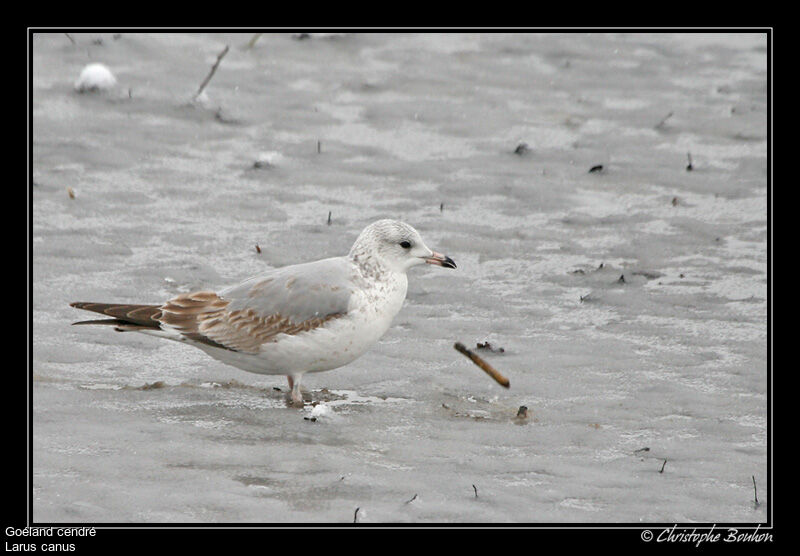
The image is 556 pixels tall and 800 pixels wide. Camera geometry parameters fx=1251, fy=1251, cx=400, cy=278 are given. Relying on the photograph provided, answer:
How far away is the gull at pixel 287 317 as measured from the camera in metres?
6.99

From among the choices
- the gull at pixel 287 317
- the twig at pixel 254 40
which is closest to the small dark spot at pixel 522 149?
the twig at pixel 254 40

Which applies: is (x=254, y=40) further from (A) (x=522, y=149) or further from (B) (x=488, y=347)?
(B) (x=488, y=347)

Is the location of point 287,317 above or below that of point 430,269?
below

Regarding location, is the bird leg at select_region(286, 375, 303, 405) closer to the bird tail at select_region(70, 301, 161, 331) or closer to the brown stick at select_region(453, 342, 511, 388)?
the bird tail at select_region(70, 301, 161, 331)

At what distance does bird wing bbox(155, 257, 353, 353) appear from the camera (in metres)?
7.04

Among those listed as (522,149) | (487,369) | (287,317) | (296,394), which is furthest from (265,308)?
(522,149)

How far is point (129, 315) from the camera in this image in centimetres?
711

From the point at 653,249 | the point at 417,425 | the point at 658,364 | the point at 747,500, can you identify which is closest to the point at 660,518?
the point at 747,500

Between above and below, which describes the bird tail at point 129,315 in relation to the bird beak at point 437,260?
below

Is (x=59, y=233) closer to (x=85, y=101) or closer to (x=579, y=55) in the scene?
(x=85, y=101)

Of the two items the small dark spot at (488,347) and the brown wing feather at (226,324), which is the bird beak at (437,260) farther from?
the brown wing feather at (226,324)

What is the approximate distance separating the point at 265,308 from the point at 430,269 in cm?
226

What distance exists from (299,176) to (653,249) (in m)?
2.98

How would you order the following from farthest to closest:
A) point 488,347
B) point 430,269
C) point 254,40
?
point 254,40, point 430,269, point 488,347
